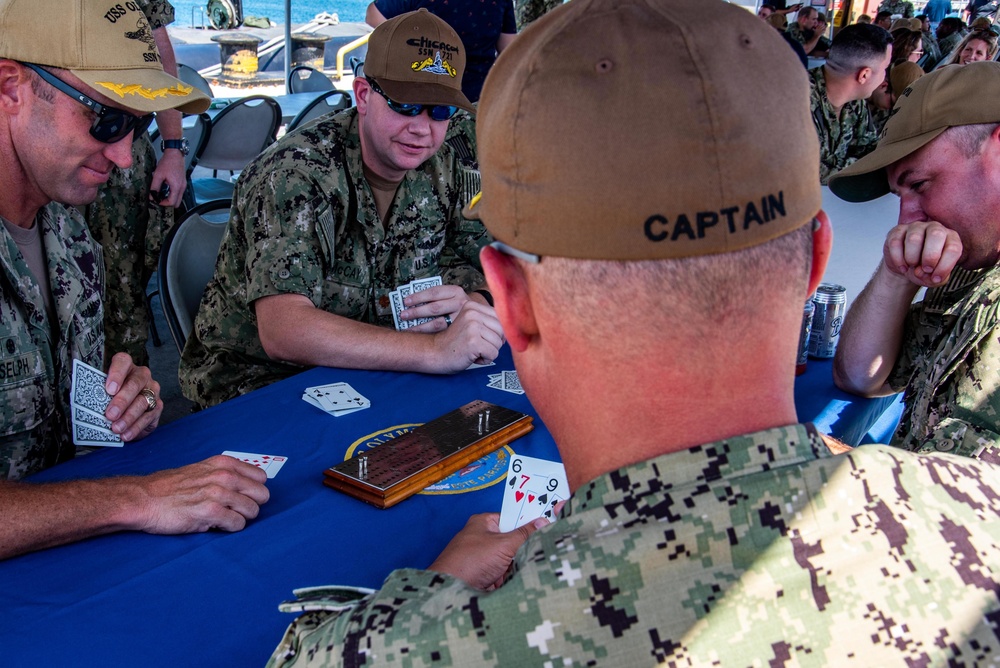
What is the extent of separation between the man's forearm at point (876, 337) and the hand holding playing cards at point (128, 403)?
1.79 m

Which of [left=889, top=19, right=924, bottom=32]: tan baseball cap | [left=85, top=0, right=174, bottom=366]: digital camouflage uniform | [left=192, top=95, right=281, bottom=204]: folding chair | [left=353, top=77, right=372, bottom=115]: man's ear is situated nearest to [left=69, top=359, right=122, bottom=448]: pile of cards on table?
[left=353, top=77, right=372, bottom=115]: man's ear

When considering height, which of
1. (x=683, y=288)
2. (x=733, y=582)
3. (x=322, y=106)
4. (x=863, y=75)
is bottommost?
(x=322, y=106)

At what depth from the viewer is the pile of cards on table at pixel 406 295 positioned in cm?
251

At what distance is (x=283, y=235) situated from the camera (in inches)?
95.7

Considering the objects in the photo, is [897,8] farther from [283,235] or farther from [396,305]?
[283,235]

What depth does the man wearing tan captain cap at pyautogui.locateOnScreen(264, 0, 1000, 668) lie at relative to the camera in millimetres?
773

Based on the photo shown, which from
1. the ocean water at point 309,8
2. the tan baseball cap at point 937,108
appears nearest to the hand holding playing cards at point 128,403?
the tan baseball cap at point 937,108

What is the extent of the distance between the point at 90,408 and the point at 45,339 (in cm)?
26

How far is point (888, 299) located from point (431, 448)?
1.34 metres

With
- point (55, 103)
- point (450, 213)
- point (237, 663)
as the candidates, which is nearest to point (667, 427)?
point (237, 663)

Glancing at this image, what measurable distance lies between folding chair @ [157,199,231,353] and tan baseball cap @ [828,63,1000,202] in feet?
6.95

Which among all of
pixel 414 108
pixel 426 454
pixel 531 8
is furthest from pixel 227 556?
pixel 531 8

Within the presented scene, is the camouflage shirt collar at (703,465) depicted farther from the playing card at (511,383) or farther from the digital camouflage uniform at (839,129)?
the digital camouflage uniform at (839,129)

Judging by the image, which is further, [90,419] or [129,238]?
[129,238]
